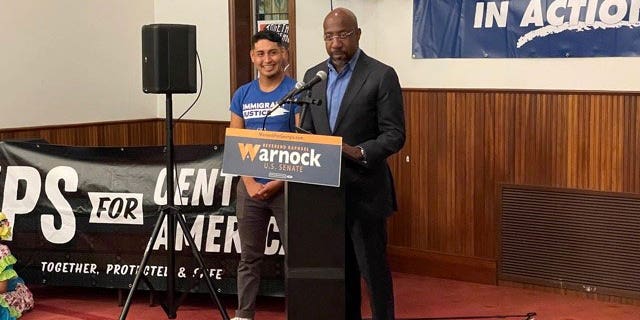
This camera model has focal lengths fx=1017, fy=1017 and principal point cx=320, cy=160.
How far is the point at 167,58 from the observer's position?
17.4 feet

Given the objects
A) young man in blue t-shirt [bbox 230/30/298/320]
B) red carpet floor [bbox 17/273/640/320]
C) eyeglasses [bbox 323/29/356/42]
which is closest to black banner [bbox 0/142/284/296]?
red carpet floor [bbox 17/273/640/320]

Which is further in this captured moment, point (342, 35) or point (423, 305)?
point (423, 305)

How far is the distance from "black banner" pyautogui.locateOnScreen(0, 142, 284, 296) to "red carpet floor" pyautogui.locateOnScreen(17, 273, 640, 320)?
0.15m

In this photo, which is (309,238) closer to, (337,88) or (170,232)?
(337,88)

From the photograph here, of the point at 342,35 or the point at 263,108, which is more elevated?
the point at 342,35

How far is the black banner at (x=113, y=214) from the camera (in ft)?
19.3

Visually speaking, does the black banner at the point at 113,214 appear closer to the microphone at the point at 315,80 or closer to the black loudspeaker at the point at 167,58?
the black loudspeaker at the point at 167,58

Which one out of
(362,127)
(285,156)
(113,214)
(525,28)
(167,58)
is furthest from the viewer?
(525,28)

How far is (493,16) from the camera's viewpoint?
638 centimetres

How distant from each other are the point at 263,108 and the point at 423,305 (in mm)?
1708

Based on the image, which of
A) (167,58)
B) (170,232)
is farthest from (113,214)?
(167,58)

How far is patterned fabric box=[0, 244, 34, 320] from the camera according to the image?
5602 millimetres

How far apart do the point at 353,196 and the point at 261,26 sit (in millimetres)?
3627

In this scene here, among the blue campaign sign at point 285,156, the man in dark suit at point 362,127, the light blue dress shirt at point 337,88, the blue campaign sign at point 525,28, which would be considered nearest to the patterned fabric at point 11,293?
the blue campaign sign at point 285,156
